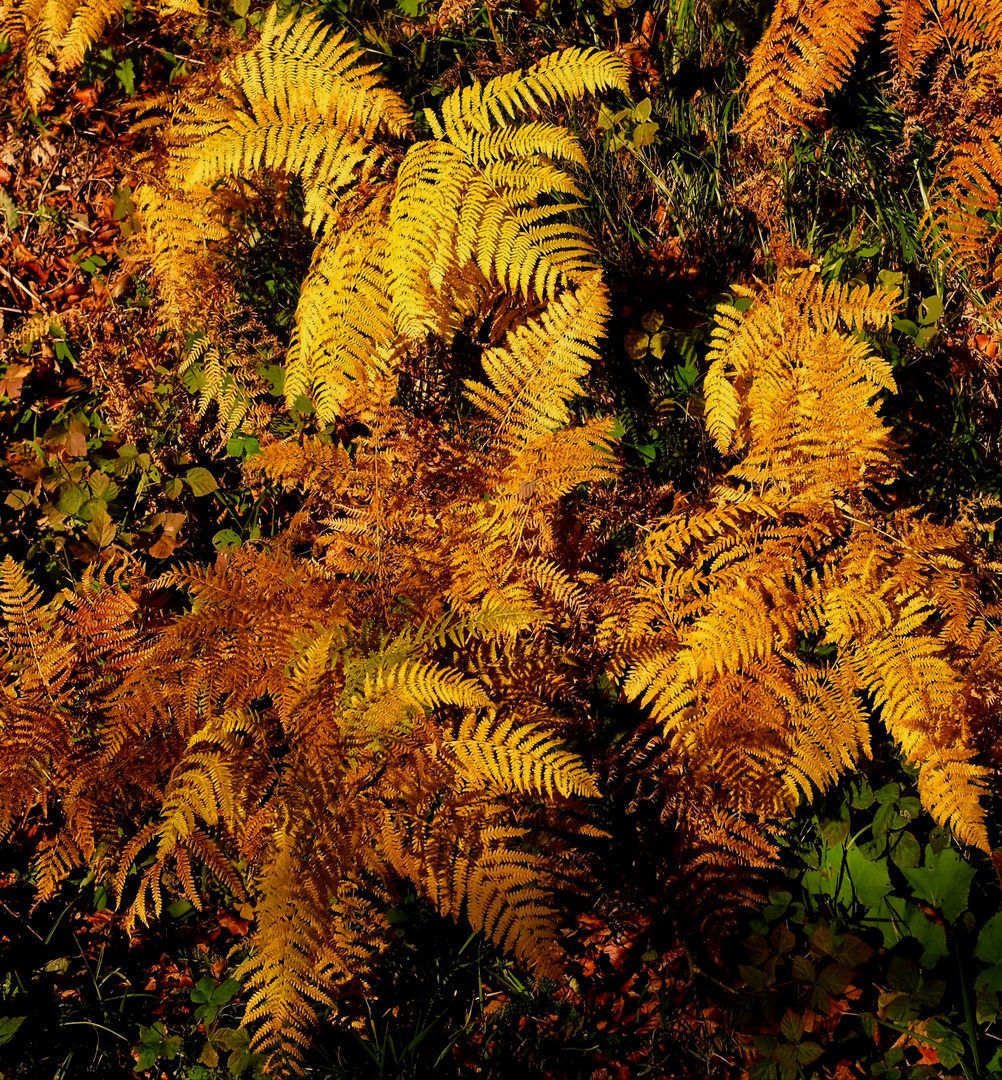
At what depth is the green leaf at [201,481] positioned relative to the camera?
3.70 meters

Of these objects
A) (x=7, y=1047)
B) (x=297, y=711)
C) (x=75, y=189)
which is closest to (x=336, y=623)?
(x=297, y=711)

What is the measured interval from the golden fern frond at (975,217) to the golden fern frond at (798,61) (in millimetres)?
514

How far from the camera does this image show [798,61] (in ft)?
10.2

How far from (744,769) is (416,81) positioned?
10.5 ft

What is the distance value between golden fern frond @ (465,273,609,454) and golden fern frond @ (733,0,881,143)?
3.33 ft

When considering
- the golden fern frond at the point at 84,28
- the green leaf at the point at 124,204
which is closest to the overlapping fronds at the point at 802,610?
the green leaf at the point at 124,204

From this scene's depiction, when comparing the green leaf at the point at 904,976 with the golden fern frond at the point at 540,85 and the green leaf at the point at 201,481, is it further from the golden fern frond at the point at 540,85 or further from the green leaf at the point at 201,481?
the green leaf at the point at 201,481

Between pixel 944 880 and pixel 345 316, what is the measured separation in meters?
2.55

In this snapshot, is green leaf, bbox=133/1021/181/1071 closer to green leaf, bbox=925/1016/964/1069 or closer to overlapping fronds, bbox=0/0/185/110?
green leaf, bbox=925/1016/964/1069

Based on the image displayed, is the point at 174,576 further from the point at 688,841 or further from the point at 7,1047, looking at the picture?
the point at 688,841

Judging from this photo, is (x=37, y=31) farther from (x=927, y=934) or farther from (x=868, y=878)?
(x=927, y=934)

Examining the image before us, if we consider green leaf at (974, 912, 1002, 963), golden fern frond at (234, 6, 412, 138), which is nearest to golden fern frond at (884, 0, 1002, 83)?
golden fern frond at (234, 6, 412, 138)

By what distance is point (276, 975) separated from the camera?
233cm

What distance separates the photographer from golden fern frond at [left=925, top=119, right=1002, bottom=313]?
9.16 feet
